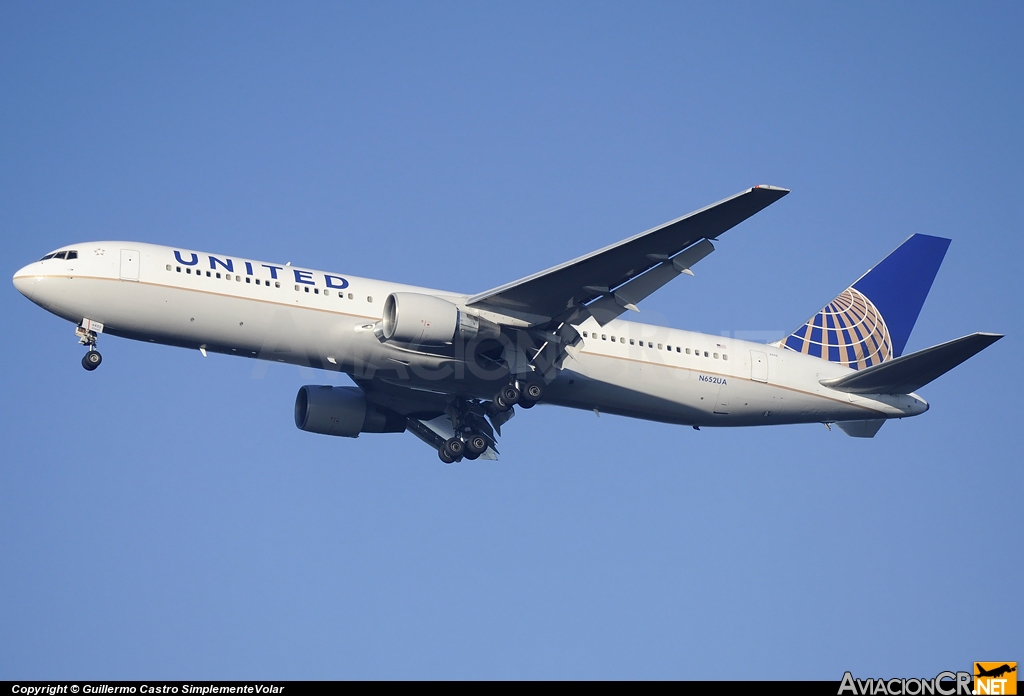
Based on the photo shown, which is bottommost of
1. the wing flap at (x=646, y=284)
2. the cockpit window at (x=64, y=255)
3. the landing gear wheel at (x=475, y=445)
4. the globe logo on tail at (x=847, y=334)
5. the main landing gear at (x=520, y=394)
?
the landing gear wheel at (x=475, y=445)

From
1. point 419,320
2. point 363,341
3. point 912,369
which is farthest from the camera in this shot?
point 912,369

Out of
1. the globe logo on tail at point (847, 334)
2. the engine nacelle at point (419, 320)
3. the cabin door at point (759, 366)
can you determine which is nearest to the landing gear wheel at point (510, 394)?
the engine nacelle at point (419, 320)

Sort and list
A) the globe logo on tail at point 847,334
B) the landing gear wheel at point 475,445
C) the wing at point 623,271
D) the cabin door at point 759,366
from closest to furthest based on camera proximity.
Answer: the wing at point 623,271 → the cabin door at point 759,366 → the landing gear wheel at point 475,445 → the globe logo on tail at point 847,334

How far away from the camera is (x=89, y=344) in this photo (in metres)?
30.5

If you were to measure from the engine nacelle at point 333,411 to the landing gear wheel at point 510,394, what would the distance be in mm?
6582

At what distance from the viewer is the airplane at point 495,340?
29.6 metres

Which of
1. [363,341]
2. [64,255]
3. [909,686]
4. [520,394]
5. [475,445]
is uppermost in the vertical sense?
[64,255]

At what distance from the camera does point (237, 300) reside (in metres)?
30.1

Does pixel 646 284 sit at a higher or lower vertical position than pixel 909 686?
higher

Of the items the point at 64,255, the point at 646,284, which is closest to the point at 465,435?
the point at 646,284

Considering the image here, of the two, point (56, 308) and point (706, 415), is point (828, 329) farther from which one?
point (56, 308)

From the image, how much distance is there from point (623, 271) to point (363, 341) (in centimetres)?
761

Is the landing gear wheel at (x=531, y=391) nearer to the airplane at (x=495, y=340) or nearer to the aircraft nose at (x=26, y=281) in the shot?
the airplane at (x=495, y=340)

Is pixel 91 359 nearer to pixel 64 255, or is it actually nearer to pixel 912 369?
pixel 64 255
